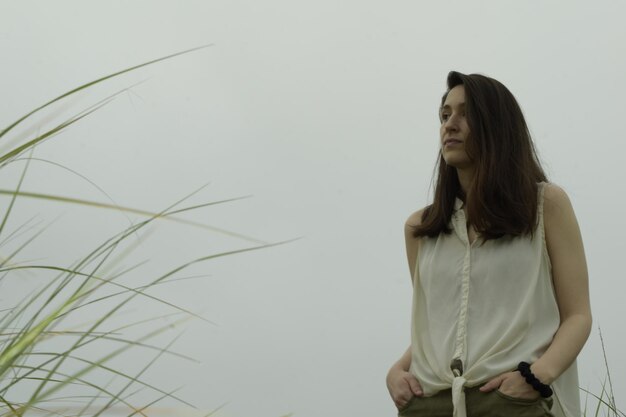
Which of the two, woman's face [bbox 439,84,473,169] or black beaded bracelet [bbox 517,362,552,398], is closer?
black beaded bracelet [bbox 517,362,552,398]

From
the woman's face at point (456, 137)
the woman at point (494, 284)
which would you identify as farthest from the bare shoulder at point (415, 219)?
the woman's face at point (456, 137)

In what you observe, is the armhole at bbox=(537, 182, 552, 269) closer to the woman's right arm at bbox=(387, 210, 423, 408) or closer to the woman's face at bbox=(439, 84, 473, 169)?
the woman's face at bbox=(439, 84, 473, 169)

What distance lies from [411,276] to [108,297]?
154 centimetres

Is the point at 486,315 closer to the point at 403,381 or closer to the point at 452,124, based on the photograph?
the point at 403,381

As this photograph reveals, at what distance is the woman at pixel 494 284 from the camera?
225 cm

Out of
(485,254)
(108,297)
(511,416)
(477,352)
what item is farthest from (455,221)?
(108,297)

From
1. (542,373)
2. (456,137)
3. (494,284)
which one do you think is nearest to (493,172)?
(456,137)

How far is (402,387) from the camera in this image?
2424 millimetres

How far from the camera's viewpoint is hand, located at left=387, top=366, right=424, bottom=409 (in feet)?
7.88

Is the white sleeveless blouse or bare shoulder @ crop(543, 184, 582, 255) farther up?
bare shoulder @ crop(543, 184, 582, 255)

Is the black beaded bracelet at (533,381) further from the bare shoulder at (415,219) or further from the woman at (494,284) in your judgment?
the bare shoulder at (415,219)

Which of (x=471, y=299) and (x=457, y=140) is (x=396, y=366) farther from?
(x=457, y=140)

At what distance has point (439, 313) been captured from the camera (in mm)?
2441

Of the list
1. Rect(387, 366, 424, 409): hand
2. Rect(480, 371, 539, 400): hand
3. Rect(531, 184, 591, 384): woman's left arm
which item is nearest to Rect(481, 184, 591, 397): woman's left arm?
Rect(531, 184, 591, 384): woman's left arm
